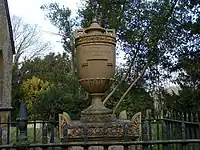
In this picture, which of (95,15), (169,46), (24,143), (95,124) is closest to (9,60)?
(95,15)

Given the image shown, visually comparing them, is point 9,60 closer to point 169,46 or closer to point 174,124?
point 169,46

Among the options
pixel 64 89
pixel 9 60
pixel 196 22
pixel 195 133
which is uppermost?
pixel 196 22

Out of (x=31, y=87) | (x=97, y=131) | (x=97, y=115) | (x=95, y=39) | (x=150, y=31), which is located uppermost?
(x=150, y=31)

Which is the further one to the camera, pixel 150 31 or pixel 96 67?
pixel 150 31

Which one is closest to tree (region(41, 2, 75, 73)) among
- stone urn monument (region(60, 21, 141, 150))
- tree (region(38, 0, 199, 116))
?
tree (region(38, 0, 199, 116))

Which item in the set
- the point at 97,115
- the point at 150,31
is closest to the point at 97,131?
the point at 97,115

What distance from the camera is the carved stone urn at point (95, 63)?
6469 millimetres

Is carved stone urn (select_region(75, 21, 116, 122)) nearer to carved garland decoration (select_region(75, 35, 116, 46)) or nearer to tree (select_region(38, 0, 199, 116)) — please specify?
carved garland decoration (select_region(75, 35, 116, 46))

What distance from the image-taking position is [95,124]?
6.02 m

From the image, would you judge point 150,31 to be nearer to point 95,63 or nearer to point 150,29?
point 150,29

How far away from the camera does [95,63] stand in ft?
21.3

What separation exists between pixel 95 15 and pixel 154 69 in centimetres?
363

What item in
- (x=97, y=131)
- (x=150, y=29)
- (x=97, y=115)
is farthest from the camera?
(x=150, y=29)

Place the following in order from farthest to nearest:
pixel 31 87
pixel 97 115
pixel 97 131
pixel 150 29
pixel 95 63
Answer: pixel 31 87
pixel 150 29
pixel 95 63
pixel 97 115
pixel 97 131
